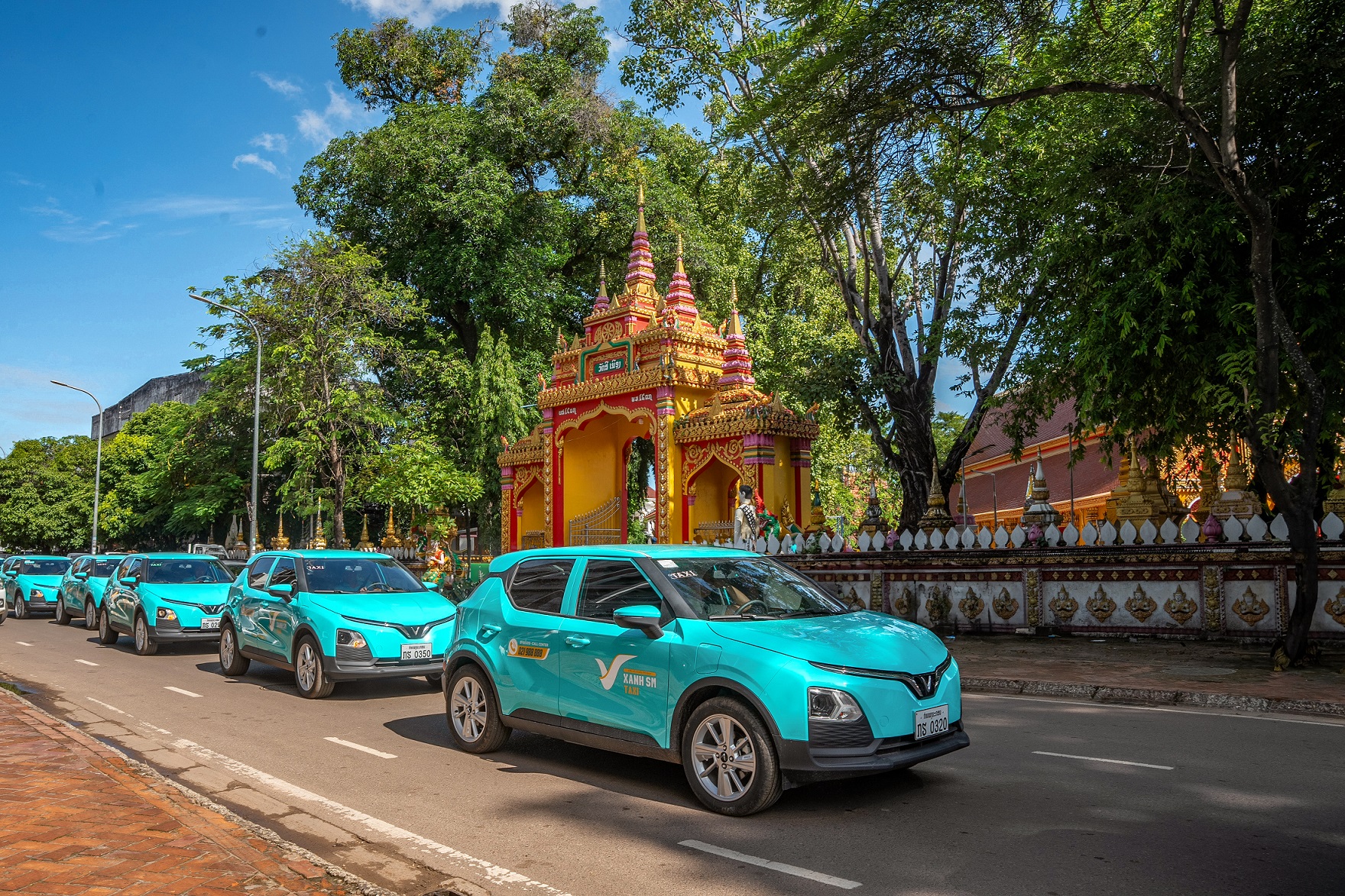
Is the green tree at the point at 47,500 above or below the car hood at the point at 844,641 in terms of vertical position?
above

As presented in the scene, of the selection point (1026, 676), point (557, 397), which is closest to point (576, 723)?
point (1026, 676)

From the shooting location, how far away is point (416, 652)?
10.5 metres

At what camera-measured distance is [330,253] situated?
28.1 meters

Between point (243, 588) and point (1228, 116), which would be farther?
point (243, 588)

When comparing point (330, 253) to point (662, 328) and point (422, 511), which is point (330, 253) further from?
point (662, 328)

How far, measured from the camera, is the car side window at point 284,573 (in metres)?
11.9

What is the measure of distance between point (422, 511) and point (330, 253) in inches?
310

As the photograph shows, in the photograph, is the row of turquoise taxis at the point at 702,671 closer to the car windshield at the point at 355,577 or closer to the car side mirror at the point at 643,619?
the car side mirror at the point at 643,619

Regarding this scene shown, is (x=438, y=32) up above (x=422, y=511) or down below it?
above

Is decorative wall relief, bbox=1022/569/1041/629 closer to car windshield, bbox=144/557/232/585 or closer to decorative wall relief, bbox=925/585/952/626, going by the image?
decorative wall relief, bbox=925/585/952/626

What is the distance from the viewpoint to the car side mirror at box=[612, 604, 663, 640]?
6.27 meters

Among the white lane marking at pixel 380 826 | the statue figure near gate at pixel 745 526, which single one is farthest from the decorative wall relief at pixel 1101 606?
the white lane marking at pixel 380 826

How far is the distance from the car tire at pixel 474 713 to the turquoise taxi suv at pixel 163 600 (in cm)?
874

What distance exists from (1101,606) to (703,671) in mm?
9857
